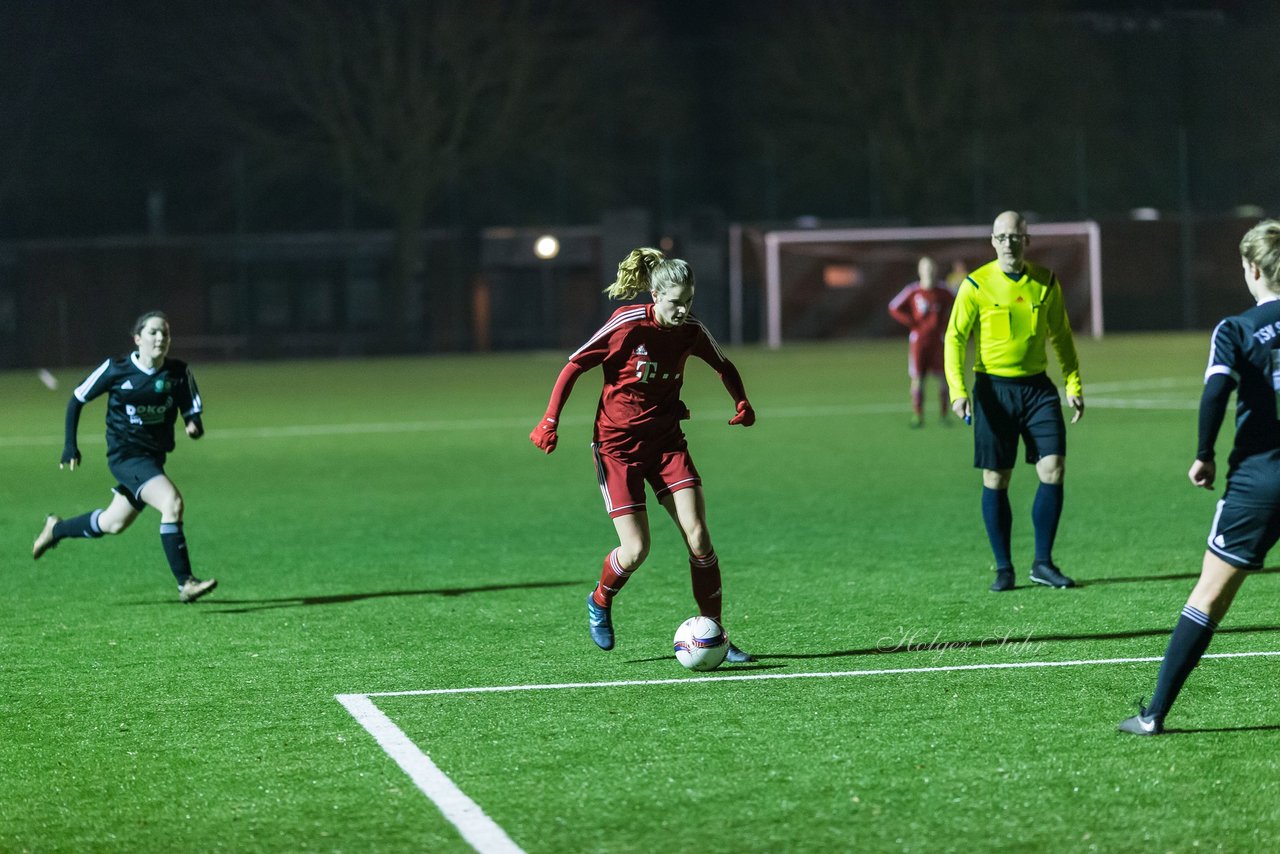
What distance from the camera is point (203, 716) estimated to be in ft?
22.0

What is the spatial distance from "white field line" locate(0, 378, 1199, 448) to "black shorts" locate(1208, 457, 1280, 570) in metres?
15.9

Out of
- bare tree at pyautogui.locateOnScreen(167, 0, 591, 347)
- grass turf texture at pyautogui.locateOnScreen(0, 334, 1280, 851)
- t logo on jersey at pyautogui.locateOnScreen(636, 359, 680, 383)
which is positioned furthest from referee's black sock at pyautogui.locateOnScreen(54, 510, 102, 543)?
bare tree at pyautogui.locateOnScreen(167, 0, 591, 347)

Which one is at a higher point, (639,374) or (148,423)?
(639,374)

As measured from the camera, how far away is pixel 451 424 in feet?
72.9

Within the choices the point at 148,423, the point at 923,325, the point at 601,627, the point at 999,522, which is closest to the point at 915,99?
the point at 923,325

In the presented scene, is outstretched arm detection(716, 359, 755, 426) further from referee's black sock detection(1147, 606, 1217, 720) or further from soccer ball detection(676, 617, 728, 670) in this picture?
referee's black sock detection(1147, 606, 1217, 720)

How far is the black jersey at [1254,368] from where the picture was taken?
220 inches

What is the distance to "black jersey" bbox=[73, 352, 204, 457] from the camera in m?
9.47

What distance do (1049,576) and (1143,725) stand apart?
3447 millimetres

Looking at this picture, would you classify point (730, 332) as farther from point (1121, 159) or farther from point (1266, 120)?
point (1266, 120)

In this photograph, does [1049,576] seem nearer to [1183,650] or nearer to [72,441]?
[1183,650]

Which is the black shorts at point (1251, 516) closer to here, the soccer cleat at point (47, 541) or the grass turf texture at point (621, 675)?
the grass turf texture at point (621, 675)

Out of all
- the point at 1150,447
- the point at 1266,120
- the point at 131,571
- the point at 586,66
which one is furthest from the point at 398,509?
the point at 1266,120

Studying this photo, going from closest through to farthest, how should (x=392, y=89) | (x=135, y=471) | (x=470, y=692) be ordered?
(x=470, y=692) → (x=135, y=471) → (x=392, y=89)
